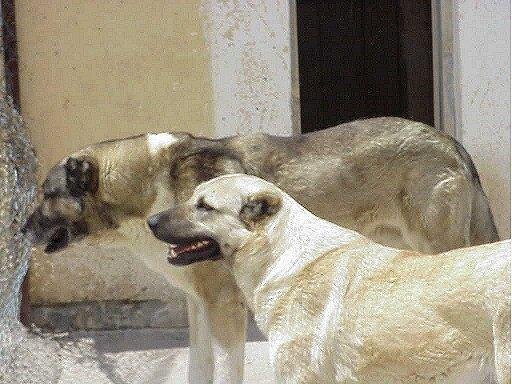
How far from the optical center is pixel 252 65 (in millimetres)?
6969

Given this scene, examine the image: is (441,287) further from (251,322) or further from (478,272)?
(251,322)

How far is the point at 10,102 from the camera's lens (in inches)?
270

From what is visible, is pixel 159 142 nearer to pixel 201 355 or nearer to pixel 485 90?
pixel 201 355

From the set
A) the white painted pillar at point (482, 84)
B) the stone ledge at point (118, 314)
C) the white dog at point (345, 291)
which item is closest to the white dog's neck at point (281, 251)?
the white dog at point (345, 291)

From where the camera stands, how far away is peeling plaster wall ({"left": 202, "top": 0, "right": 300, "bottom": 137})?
6938 millimetres

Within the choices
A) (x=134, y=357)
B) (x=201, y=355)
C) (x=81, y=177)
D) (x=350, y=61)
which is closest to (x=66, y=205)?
(x=81, y=177)

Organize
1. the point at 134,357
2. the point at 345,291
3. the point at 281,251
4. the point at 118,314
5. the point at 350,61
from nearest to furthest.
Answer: the point at 345,291 < the point at 281,251 < the point at 134,357 < the point at 118,314 < the point at 350,61

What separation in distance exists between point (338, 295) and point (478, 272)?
1.79 feet

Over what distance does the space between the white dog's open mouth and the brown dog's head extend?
1413 mm

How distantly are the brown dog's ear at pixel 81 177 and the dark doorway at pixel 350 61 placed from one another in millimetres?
6071

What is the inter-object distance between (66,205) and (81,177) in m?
0.15

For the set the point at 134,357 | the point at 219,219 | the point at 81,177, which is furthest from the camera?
the point at 134,357

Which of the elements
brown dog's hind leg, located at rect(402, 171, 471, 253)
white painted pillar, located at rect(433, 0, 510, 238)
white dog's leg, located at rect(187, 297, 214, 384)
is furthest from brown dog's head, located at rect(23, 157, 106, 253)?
white painted pillar, located at rect(433, 0, 510, 238)

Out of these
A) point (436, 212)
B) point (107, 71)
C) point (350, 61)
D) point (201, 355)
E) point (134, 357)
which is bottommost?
point (134, 357)
